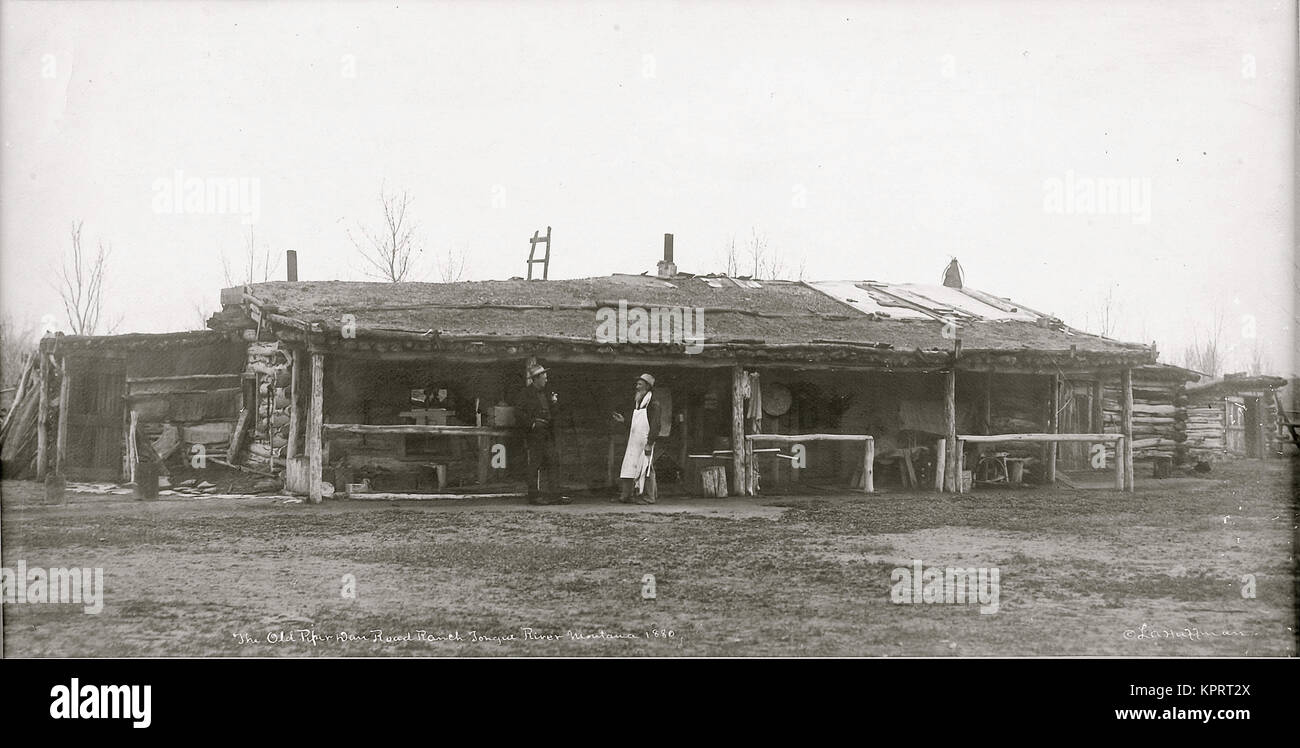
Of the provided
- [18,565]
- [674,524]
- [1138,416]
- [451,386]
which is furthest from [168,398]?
[1138,416]

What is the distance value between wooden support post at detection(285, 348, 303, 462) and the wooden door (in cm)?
517

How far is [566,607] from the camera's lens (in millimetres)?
7719

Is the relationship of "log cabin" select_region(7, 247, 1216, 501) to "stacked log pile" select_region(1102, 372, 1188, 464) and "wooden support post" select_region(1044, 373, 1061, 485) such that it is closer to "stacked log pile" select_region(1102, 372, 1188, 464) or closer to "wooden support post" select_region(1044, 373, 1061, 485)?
"wooden support post" select_region(1044, 373, 1061, 485)

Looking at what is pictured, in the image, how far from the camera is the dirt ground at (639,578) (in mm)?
6891

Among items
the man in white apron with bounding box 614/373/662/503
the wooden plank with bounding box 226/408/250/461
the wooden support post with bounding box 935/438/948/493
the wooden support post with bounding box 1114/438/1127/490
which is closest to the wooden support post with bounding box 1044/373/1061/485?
the wooden support post with bounding box 1114/438/1127/490

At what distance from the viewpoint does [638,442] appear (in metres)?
14.2

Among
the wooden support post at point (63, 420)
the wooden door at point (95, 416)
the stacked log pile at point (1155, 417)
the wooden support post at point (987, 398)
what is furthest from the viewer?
the stacked log pile at point (1155, 417)

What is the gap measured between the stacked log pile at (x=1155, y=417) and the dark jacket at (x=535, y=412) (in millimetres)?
15638

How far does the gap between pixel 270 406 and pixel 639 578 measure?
Answer: 10.7 meters

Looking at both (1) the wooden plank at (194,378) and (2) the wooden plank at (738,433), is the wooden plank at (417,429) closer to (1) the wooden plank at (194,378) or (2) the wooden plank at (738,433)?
(2) the wooden plank at (738,433)

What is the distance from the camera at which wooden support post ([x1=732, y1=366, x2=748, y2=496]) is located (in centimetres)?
1546

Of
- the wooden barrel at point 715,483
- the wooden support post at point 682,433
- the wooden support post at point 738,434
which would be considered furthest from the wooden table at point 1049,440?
the wooden support post at point 682,433

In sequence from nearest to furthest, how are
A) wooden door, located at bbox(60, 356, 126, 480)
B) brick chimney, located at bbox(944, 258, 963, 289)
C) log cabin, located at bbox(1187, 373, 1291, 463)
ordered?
1. wooden door, located at bbox(60, 356, 126, 480)
2. brick chimney, located at bbox(944, 258, 963, 289)
3. log cabin, located at bbox(1187, 373, 1291, 463)
